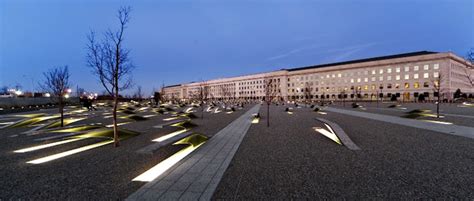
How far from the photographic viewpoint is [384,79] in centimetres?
9250

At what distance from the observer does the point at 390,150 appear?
7691mm

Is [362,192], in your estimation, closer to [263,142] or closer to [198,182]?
[198,182]

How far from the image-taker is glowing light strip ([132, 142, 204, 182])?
507cm

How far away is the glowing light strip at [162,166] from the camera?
507 cm

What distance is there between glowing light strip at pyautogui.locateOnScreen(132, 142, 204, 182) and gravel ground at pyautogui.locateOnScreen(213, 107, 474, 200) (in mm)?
1816

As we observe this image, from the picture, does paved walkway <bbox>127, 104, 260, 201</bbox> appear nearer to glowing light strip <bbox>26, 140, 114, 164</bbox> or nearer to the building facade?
glowing light strip <bbox>26, 140, 114, 164</bbox>

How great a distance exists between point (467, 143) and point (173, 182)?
12.1 meters

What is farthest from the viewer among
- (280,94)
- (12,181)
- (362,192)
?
(280,94)

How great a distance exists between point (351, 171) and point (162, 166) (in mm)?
5367

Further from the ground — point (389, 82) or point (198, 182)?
point (389, 82)

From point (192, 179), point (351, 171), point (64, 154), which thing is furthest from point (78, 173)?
point (351, 171)

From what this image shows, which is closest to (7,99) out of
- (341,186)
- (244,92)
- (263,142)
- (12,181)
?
(12,181)

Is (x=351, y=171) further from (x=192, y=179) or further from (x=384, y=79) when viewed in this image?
(x=384, y=79)

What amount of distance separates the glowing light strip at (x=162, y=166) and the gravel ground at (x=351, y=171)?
5.96ft
